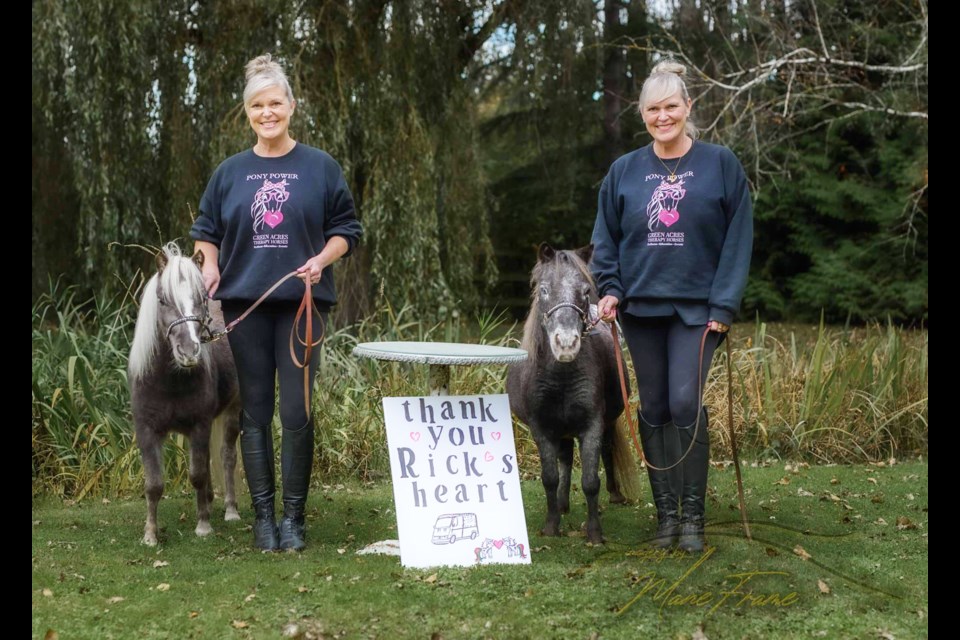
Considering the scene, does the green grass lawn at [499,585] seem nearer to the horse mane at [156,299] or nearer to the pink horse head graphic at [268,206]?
the horse mane at [156,299]

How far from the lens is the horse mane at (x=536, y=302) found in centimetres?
A: 431

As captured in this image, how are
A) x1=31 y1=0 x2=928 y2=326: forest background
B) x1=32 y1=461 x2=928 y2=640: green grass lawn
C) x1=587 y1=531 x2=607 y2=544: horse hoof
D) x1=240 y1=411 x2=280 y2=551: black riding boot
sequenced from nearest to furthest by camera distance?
x1=32 y1=461 x2=928 y2=640: green grass lawn
x1=240 y1=411 x2=280 y2=551: black riding boot
x1=587 y1=531 x2=607 y2=544: horse hoof
x1=31 y1=0 x2=928 y2=326: forest background

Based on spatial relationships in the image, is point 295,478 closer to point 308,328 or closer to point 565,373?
point 308,328

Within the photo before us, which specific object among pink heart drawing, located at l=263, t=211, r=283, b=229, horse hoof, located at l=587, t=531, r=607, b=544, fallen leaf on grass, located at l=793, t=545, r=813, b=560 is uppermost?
pink heart drawing, located at l=263, t=211, r=283, b=229

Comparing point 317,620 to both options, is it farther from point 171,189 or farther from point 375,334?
point 171,189

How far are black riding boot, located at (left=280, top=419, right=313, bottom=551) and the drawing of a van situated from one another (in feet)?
2.19

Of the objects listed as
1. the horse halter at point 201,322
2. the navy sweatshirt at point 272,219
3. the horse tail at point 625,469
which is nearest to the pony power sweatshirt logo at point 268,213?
the navy sweatshirt at point 272,219

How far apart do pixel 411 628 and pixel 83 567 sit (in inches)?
63.6

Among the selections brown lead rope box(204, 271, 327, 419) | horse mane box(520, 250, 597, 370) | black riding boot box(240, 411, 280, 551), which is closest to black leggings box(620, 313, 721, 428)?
horse mane box(520, 250, 597, 370)

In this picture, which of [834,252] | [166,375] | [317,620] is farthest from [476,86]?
[317,620]

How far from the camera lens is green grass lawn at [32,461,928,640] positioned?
3.46 meters

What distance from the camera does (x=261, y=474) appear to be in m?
4.41

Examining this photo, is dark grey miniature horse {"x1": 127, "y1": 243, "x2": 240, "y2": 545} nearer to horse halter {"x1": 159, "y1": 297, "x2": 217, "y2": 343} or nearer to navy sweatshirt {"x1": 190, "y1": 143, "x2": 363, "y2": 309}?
horse halter {"x1": 159, "y1": 297, "x2": 217, "y2": 343}

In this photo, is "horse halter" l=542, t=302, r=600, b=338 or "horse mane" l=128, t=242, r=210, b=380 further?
"horse mane" l=128, t=242, r=210, b=380
